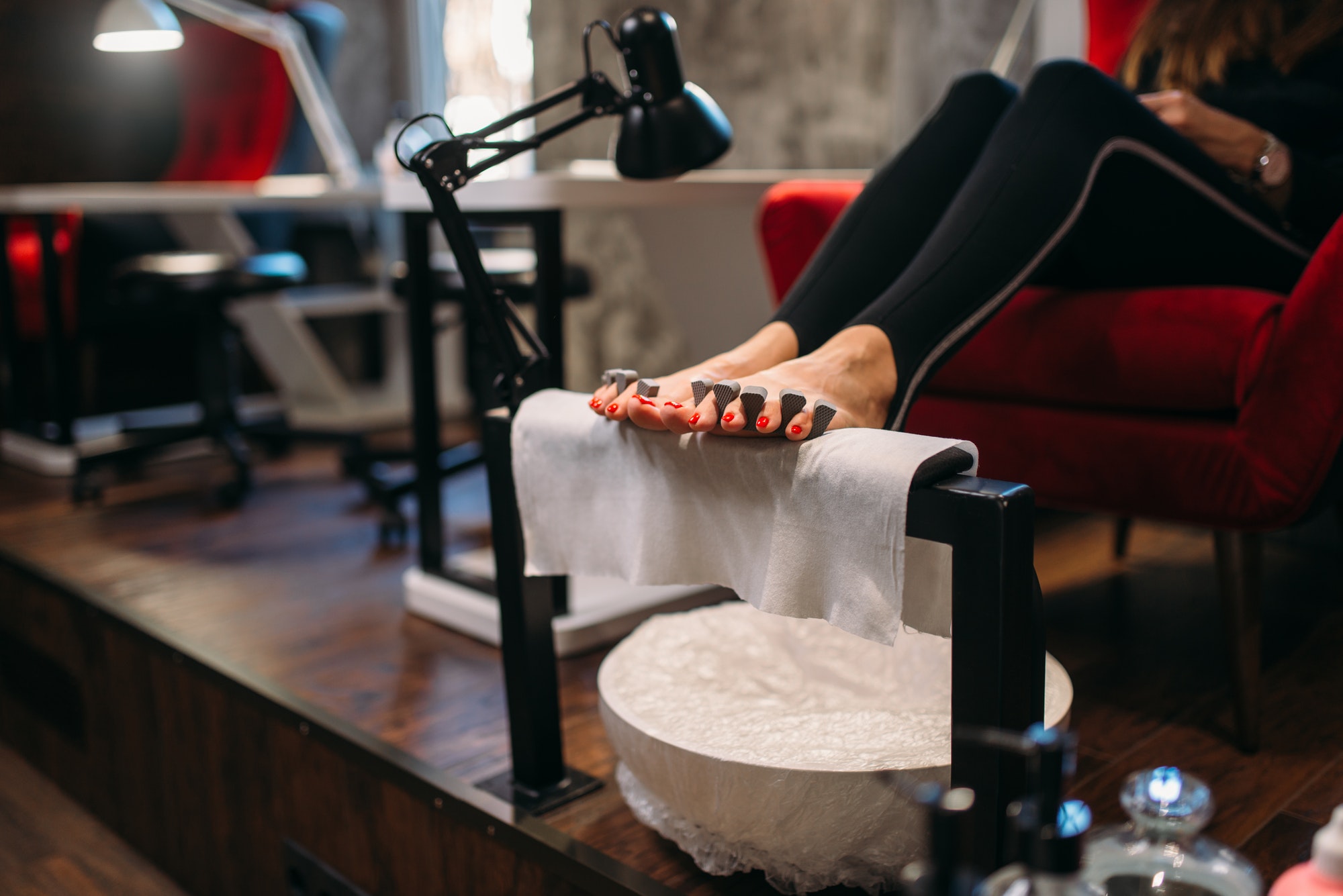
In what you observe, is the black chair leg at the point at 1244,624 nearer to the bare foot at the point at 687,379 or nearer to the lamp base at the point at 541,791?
the bare foot at the point at 687,379

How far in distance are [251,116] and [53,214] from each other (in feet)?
3.24

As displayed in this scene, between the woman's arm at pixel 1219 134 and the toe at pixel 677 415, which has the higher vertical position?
the woman's arm at pixel 1219 134

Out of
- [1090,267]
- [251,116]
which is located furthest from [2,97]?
[1090,267]

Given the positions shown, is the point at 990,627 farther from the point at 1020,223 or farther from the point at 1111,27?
the point at 1111,27

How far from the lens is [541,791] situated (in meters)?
0.97

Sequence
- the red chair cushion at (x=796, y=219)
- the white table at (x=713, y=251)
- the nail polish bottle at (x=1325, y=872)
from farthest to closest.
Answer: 1. the white table at (x=713, y=251)
2. the red chair cushion at (x=796, y=219)
3. the nail polish bottle at (x=1325, y=872)

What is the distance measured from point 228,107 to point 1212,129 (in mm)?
3192

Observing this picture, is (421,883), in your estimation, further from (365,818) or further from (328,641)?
(328,641)

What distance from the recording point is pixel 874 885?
76cm

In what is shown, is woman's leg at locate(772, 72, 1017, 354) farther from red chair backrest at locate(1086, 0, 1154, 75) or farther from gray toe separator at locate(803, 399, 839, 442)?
red chair backrest at locate(1086, 0, 1154, 75)

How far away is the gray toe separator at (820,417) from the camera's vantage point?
653 mm

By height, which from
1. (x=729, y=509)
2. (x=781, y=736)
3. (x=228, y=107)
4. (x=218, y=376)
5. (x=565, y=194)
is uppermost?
(x=228, y=107)

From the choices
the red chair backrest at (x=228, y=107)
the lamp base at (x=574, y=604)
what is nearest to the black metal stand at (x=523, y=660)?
the lamp base at (x=574, y=604)

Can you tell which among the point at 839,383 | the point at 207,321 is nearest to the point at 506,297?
the point at 839,383
